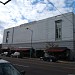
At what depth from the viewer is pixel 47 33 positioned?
71.5 meters

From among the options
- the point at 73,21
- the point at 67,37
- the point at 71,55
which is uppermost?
the point at 73,21

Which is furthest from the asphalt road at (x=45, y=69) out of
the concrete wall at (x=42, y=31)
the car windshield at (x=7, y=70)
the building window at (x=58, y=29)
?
the building window at (x=58, y=29)

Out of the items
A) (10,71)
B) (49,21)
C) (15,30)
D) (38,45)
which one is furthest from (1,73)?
(15,30)

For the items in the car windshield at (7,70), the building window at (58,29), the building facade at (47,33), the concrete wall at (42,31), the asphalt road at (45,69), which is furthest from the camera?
the building window at (58,29)

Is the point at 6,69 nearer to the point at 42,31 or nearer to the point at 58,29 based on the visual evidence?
the point at 58,29

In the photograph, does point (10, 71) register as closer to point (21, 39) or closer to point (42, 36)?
point (42, 36)

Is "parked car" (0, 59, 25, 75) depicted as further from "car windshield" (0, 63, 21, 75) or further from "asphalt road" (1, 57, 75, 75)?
"asphalt road" (1, 57, 75, 75)

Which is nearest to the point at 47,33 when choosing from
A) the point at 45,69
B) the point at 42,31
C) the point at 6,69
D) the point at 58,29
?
the point at 42,31

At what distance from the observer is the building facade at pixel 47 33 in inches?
2454

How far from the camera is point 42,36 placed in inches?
2926

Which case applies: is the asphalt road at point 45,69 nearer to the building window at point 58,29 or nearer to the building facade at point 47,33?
the building facade at point 47,33

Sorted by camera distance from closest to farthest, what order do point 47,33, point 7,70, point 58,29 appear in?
point 7,70 < point 58,29 < point 47,33

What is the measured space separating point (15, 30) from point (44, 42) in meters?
26.1

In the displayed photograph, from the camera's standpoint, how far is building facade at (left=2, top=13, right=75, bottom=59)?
2454 inches
